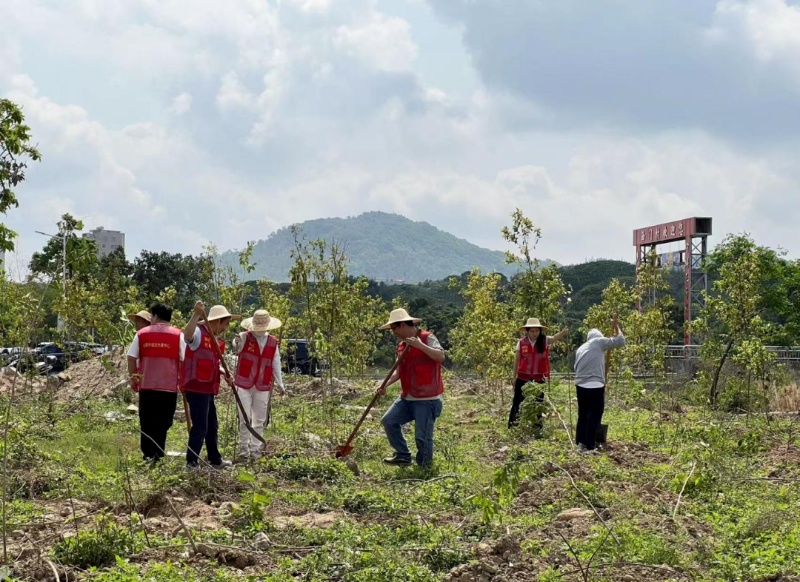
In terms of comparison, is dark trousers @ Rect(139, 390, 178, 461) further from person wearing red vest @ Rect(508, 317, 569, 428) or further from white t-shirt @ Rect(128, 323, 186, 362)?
person wearing red vest @ Rect(508, 317, 569, 428)

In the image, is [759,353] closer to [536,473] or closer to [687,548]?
[536,473]

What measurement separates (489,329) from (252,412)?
9.86 m

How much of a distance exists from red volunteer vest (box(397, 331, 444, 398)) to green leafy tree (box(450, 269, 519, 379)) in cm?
713

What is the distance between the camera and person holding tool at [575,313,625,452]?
10.1m

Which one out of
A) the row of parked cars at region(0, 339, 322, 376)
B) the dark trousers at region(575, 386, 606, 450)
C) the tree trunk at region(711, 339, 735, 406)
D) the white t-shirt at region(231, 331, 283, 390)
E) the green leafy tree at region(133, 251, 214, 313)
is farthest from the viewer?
the green leafy tree at region(133, 251, 214, 313)

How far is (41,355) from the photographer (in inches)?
741

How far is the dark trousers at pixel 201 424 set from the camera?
829 cm

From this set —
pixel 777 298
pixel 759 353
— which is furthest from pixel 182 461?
pixel 777 298

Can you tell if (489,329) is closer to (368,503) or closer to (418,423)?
(418,423)

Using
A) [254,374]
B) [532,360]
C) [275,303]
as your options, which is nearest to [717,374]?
[532,360]

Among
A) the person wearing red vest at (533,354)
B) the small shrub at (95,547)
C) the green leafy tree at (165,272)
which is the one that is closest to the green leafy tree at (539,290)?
the person wearing red vest at (533,354)

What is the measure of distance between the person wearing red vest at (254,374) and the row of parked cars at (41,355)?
391 centimetres

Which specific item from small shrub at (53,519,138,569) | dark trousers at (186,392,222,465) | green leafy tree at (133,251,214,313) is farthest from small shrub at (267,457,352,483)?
green leafy tree at (133,251,214,313)

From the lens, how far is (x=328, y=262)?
41.7 ft
